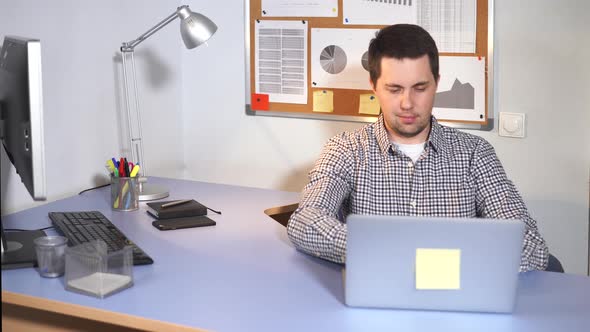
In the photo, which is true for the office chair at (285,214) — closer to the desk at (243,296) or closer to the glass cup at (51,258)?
the desk at (243,296)

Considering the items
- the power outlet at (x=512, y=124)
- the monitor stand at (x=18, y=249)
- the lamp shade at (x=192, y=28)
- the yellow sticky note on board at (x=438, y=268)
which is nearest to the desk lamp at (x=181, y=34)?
the lamp shade at (x=192, y=28)

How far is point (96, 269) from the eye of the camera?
1.73 meters

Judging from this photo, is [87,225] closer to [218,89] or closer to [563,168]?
[218,89]

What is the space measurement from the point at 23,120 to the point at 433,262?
3.15 feet

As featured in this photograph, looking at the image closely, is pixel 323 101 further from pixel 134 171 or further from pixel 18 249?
pixel 18 249

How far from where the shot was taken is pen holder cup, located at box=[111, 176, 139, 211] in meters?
2.41

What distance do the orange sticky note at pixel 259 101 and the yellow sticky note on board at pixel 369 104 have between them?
443mm

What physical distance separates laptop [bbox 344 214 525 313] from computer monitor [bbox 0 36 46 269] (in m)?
0.69

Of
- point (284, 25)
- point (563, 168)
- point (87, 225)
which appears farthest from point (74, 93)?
point (563, 168)

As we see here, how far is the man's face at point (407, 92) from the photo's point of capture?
2.16 meters

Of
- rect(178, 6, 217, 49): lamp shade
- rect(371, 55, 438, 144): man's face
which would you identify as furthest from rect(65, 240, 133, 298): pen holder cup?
rect(178, 6, 217, 49): lamp shade

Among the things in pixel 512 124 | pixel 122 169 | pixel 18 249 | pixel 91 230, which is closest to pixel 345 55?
pixel 512 124

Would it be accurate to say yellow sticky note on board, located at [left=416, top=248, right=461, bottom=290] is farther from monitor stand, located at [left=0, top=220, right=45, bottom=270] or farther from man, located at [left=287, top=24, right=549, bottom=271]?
monitor stand, located at [left=0, top=220, right=45, bottom=270]

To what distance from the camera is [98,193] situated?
2660mm
